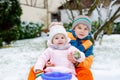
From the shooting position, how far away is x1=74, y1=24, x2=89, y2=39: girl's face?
4359 mm

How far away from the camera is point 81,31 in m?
4.35

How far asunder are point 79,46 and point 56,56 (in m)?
0.45

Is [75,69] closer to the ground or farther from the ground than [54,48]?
closer to the ground

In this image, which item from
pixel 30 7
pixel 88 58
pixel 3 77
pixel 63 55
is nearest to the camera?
pixel 63 55

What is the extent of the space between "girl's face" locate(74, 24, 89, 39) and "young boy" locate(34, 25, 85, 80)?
278 millimetres

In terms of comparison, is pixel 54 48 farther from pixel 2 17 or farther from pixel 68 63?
pixel 2 17

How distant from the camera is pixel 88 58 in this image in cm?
435

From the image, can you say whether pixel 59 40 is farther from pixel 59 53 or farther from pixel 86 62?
pixel 86 62

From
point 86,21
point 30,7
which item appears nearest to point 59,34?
point 86,21

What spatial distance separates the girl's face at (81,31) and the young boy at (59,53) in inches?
10.9

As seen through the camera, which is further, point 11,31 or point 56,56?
point 11,31

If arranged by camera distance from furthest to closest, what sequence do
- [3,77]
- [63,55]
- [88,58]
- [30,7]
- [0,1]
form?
[30,7]
[0,1]
[3,77]
[88,58]
[63,55]

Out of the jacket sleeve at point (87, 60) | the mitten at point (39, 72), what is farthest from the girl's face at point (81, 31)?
the mitten at point (39, 72)

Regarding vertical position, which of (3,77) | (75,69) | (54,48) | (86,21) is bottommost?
(3,77)
